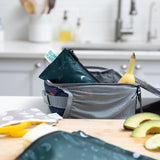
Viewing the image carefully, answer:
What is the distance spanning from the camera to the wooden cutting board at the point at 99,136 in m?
0.76

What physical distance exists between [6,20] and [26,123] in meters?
2.28

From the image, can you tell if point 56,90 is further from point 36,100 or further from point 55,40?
point 55,40

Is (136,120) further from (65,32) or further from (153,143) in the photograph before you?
(65,32)

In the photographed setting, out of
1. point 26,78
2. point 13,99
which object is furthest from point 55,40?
point 13,99

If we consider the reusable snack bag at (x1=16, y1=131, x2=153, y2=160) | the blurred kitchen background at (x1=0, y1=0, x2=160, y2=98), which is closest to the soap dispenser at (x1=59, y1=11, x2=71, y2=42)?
the blurred kitchen background at (x1=0, y1=0, x2=160, y2=98)

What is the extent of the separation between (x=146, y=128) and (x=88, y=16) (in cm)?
230

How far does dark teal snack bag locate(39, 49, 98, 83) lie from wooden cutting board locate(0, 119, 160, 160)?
0.46 feet

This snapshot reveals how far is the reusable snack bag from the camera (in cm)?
60

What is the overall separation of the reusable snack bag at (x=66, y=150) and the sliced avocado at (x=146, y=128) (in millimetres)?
196

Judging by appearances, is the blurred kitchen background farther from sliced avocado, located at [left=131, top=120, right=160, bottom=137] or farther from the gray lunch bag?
sliced avocado, located at [left=131, top=120, right=160, bottom=137]

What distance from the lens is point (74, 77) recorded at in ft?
3.48

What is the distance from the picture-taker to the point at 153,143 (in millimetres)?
797

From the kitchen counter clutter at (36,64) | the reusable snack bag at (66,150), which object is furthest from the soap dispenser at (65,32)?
the reusable snack bag at (66,150)

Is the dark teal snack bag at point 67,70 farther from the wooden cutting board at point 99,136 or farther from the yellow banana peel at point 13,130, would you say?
the yellow banana peel at point 13,130
